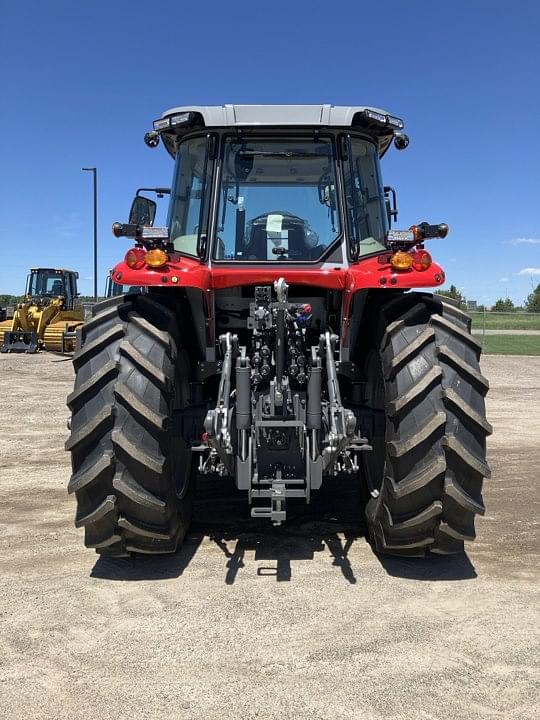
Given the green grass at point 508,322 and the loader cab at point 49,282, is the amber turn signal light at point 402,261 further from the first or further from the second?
the green grass at point 508,322

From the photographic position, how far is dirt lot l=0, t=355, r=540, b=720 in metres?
2.81

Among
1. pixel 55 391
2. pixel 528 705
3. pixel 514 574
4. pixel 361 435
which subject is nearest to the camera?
pixel 528 705

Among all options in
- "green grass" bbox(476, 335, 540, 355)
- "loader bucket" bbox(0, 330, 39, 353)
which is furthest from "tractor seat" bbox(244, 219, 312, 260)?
"green grass" bbox(476, 335, 540, 355)

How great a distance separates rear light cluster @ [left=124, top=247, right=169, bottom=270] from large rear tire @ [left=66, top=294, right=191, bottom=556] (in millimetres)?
356

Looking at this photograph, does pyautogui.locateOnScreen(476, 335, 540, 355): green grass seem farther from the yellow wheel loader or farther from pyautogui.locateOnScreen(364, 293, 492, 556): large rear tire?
pyautogui.locateOnScreen(364, 293, 492, 556): large rear tire

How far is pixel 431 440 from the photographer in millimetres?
3865

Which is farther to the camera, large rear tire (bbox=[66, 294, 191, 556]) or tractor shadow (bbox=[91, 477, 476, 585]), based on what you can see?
tractor shadow (bbox=[91, 477, 476, 585])

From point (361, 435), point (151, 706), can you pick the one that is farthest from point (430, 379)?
point (151, 706)

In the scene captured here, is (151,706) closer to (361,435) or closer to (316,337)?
(361,435)

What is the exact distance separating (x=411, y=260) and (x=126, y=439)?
2.06 meters

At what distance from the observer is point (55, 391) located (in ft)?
43.2

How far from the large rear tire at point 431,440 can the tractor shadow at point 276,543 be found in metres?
0.27

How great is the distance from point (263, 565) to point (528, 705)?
192 cm

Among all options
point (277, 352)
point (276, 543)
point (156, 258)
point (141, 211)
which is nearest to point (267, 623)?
point (276, 543)
